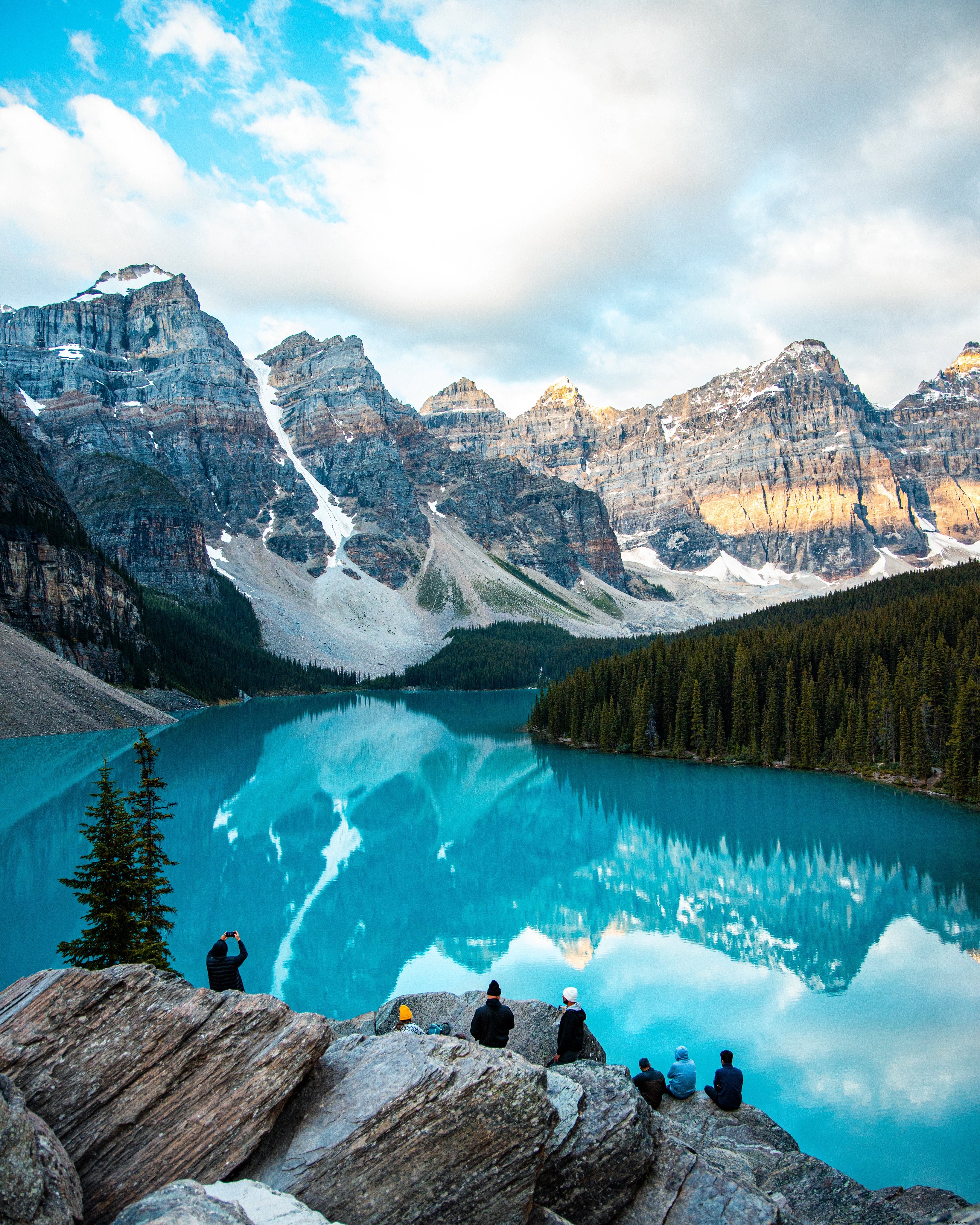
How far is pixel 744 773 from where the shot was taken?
5484 cm

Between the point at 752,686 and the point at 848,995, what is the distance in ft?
140

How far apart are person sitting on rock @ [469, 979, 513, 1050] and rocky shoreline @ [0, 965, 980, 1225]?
4.97 feet

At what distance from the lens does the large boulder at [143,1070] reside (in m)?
6.95

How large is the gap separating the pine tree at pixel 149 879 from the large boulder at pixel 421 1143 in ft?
26.5

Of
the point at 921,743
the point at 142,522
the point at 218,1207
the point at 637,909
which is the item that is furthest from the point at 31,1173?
the point at 142,522

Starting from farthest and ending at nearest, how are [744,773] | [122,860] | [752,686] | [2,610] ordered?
[2,610], [752,686], [744,773], [122,860]

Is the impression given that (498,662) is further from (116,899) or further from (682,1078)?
(682,1078)

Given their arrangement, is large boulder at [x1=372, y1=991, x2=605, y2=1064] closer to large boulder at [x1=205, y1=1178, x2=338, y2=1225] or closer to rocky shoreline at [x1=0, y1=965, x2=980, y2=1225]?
rocky shoreline at [x1=0, y1=965, x2=980, y2=1225]

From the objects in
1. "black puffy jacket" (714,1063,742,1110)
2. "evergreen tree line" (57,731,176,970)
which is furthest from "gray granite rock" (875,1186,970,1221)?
"evergreen tree line" (57,731,176,970)

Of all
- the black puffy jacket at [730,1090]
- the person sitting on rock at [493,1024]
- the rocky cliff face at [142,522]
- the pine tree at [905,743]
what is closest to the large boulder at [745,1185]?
the black puffy jacket at [730,1090]

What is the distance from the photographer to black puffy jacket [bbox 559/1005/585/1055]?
36.3ft

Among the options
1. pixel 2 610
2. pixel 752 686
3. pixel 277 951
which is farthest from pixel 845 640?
pixel 2 610

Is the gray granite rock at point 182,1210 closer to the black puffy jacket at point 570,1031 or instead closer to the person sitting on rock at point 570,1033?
the person sitting on rock at point 570,1033

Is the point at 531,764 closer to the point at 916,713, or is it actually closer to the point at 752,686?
the point at 752,686
